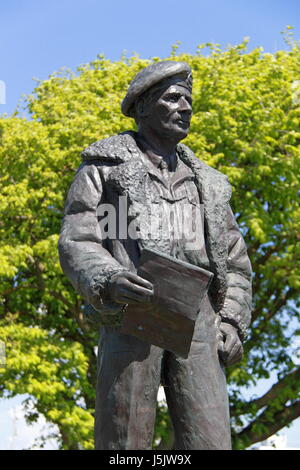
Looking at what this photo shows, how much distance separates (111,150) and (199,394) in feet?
4.88

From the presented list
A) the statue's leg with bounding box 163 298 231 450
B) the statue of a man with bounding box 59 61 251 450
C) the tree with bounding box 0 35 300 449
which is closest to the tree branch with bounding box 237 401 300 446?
the tree with bounding box 0 35 300 449

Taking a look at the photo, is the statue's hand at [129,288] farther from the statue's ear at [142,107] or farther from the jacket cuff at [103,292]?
the statue's ear at [142,107]

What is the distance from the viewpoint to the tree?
15641mm

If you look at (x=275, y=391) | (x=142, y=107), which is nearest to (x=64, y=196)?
(x=275, y=391)

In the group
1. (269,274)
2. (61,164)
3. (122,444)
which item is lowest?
(122,444)

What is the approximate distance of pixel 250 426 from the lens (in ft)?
58.6

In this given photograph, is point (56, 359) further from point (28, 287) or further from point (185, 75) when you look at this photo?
point (185, 75)

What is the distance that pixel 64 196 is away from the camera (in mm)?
16578

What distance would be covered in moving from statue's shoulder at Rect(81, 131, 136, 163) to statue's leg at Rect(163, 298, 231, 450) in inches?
38.9

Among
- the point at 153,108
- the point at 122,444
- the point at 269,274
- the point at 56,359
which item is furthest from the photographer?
the point at 269,274

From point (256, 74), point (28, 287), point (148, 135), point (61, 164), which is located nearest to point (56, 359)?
point (28, 287)

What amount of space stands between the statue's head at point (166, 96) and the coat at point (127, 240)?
209 mm

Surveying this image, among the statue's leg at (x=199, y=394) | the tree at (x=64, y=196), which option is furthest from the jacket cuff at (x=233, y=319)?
the tree at (x=64, y=196)

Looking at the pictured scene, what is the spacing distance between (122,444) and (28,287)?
13.3 metres
